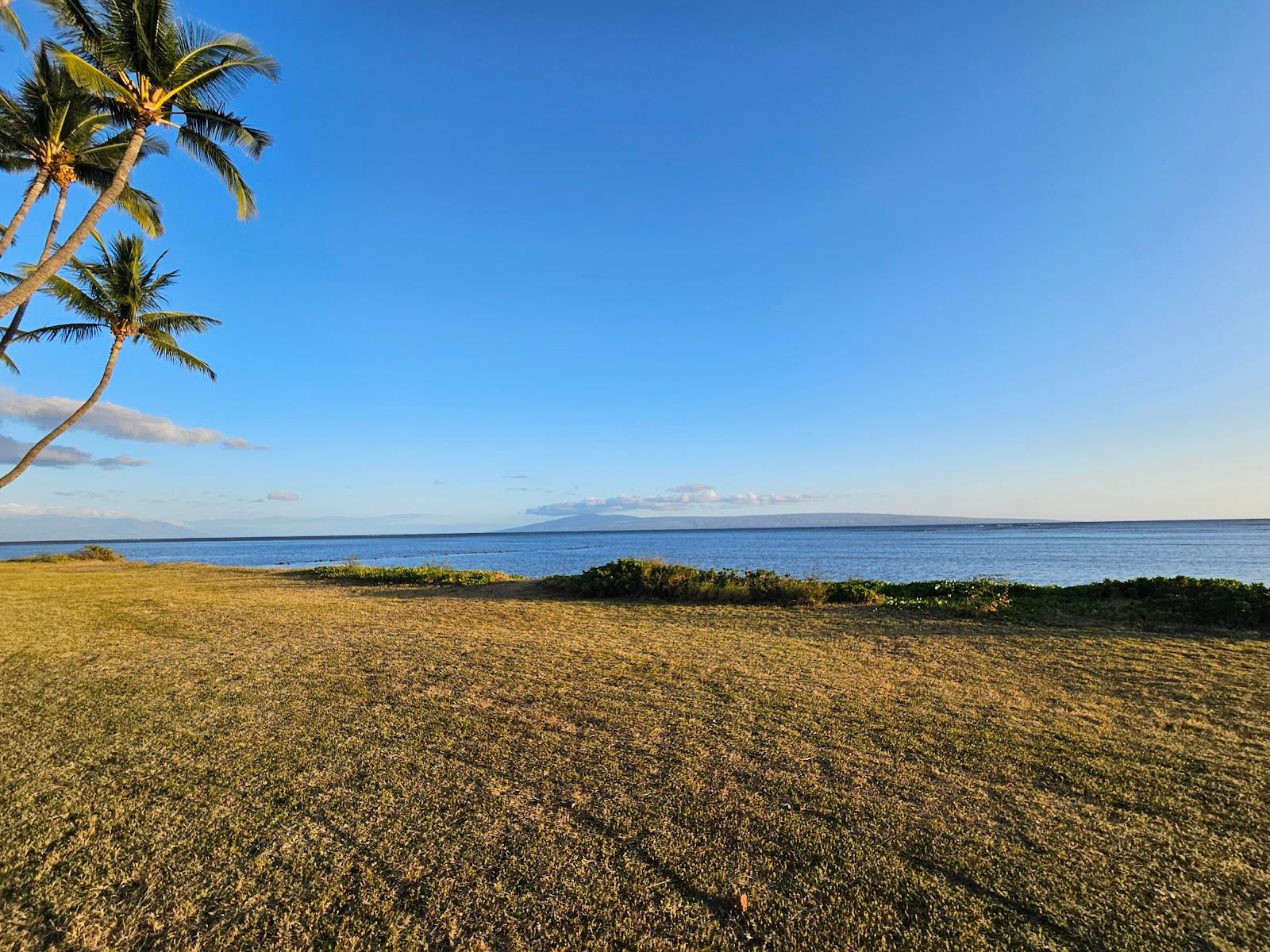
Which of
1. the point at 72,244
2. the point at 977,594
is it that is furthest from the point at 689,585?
the point at 72,244

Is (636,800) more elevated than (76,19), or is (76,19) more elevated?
(76,19)

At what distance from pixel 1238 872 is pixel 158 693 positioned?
310 inches

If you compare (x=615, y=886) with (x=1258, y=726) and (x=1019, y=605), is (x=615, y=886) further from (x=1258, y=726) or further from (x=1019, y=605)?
(x=1019, y=605)

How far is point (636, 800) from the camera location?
10.4 feet

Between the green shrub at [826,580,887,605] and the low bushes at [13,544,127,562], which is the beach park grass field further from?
the low bushes at [13,544,127,562]

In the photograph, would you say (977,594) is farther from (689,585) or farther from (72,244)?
(72,244)

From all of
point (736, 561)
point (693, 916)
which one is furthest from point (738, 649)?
point (736, 561)

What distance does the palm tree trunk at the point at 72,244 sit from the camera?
695 centimetres

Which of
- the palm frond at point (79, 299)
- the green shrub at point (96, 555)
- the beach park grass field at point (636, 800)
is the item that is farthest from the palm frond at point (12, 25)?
the green shrub at point (96, 555)

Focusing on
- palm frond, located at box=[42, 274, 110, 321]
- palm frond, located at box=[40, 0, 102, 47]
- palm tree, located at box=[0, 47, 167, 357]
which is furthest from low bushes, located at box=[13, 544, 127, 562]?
palm frond, located at box=[40, 0, 102, 47]

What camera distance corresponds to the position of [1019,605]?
9.55 meters

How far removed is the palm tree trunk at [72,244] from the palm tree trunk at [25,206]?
85.4 inches

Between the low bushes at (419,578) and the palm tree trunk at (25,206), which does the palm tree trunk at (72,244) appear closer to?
the palm tree trunk at (25,206)

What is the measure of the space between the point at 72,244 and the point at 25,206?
4.39 m
